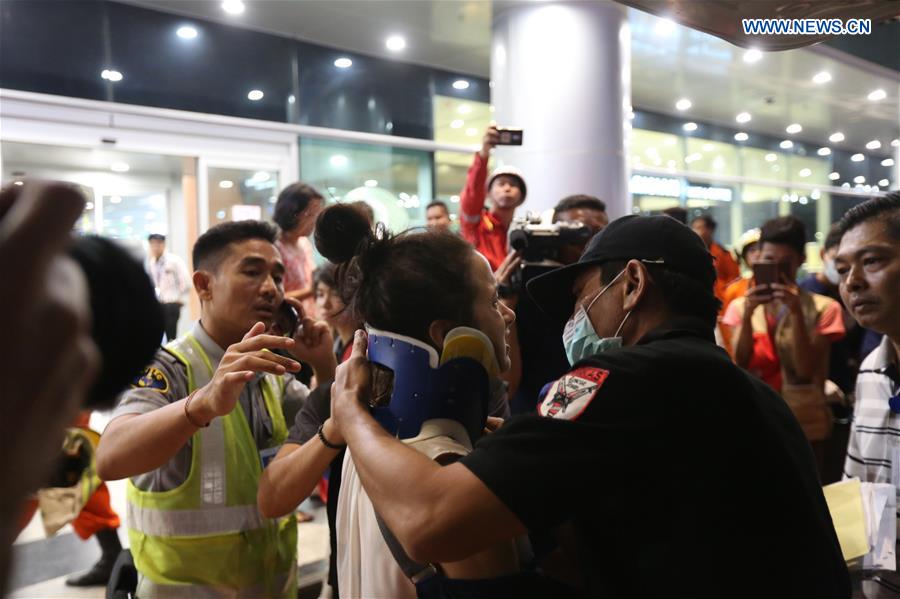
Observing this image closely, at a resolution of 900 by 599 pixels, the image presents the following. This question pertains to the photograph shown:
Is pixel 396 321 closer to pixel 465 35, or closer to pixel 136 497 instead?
pixel 136 497

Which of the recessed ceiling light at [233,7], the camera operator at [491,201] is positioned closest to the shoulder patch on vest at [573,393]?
the camera operator at [491,201]

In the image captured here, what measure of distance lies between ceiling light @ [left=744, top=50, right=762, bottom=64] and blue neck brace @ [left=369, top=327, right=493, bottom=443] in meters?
7.52

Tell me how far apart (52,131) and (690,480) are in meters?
5.76

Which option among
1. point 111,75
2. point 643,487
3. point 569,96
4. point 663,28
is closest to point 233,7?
point 111,75

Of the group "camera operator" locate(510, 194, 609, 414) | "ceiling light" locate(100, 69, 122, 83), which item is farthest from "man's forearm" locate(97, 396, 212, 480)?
"ceiling light" locate(100, 69, 122, 83)

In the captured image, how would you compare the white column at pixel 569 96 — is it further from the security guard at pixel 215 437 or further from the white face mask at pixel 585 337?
the white face mask at pixel 585 337

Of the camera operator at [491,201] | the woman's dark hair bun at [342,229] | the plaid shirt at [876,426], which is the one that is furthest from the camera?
the camera operator at [491,201]

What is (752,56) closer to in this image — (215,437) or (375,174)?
(375,174)

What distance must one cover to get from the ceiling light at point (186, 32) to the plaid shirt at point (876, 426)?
597 centimetres

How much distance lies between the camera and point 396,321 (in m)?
1.23

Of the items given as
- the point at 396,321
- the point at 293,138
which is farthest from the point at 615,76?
the point at 396,321

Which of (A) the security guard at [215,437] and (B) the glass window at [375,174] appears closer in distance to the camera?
(A) the security guard at [215,437]

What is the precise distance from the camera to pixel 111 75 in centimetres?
571

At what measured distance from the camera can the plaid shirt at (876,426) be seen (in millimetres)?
1863
